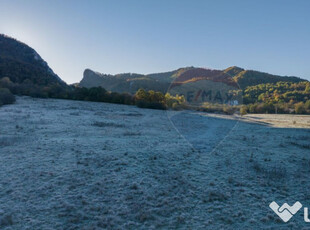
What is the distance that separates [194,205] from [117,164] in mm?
3338

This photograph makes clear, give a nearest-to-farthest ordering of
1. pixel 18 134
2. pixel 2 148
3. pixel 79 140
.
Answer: pixel 2 148
pixel 79 140
pixel 18 134

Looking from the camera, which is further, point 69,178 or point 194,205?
point 69,178

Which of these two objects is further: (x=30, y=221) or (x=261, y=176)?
(x=261, y=176)

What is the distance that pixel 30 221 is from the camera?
12.9ft

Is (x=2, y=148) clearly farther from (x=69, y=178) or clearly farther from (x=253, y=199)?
(x=253, y=199)

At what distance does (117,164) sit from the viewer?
278 inches

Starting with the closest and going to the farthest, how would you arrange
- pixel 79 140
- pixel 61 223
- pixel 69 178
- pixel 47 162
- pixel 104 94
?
pixel 61 223, pixel 69 178, pixel 47 162, pixel 79 140, pixel 104 94

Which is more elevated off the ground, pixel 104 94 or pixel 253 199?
pixel 104 94

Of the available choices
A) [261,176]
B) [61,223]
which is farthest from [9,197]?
[261,176]

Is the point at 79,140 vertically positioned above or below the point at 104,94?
below

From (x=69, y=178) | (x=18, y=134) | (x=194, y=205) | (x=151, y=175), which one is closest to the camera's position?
(x=194, y=205)

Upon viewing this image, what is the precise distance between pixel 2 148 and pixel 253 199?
9.94 metres

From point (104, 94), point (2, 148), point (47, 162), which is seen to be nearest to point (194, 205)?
point (47, 162)

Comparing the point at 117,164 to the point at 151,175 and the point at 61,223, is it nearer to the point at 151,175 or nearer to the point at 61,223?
the point at 151,175
